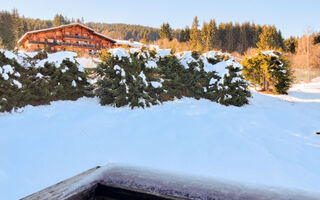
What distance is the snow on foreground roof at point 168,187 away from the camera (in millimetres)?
956

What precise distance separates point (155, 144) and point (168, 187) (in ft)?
13.6

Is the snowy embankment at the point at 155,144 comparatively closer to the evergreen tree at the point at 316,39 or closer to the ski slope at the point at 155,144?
the ski slope at the point at 155,144

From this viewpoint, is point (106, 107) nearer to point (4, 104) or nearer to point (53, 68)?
point (53, 68)

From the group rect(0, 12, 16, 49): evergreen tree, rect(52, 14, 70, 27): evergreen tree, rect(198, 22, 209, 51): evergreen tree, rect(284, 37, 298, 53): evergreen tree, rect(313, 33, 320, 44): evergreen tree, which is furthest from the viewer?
rect(52, 14, 70, 27): evergreen tree

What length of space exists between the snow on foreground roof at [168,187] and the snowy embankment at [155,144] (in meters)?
1.68

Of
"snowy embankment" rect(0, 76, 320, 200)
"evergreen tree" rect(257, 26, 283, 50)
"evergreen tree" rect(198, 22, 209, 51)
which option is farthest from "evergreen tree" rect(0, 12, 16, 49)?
"evergreen tree" rect(257, 26, 283, 50)

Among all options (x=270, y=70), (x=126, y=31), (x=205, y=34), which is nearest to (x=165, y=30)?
(x=205, y=34)

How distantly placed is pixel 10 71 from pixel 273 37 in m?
68.2

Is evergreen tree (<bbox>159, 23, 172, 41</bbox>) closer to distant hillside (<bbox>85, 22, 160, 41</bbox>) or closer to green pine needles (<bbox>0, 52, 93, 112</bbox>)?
distant hillside (<bbox>85, 22, 160, 41</bbox>)

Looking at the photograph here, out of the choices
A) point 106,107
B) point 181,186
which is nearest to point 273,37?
point 106,107

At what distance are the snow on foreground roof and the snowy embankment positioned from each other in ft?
5.50

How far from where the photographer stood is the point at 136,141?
5.23 m

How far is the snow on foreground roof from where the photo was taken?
956 mm

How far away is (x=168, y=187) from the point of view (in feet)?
3.40
